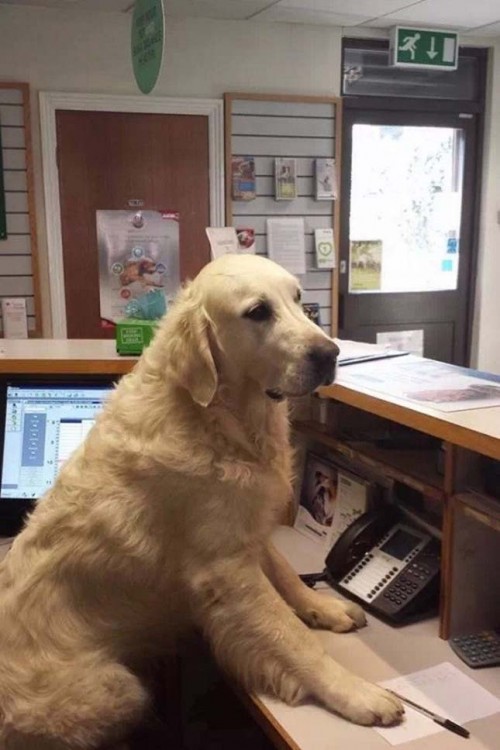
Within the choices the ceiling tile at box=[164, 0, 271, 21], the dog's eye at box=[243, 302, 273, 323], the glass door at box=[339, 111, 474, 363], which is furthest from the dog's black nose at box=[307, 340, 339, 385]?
the glass door at box=[339, 111, 474, 363]

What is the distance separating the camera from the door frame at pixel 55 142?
13.3 feet

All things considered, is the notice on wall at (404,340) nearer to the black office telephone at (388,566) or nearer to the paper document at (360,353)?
the paper document at (360,353)

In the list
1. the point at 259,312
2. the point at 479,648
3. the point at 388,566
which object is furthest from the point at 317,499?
the point at 259,312

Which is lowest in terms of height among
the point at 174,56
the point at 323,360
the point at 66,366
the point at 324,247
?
the point at 66,366

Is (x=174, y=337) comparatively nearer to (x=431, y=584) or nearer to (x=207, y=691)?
(x=431, y=584)

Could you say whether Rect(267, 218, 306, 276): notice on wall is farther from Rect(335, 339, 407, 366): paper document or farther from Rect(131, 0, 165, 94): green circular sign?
Rect(335, 339, 407, 366): paper document

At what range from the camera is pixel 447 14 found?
4230 mm

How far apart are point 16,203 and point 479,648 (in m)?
3.48

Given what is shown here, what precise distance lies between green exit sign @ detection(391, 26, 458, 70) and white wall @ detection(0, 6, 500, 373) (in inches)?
13.6

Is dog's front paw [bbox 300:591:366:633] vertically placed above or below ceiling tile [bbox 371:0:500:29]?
below

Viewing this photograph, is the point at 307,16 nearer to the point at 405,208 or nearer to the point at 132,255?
the point at 405,208

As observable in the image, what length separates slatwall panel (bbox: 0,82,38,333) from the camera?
13.1 feet

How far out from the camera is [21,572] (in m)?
1.42

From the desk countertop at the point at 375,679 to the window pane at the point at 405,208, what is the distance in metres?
3.56
